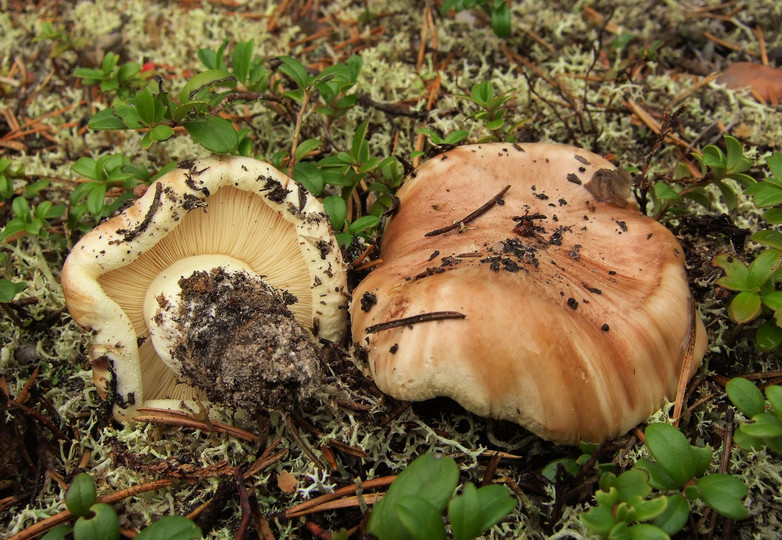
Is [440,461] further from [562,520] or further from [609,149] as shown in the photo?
[609,149]

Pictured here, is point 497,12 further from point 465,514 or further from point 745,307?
point 465,514

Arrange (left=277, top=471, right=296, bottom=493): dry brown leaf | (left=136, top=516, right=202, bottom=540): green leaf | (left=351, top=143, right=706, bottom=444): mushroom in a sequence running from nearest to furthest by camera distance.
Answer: (left=136, top=516, right=202, bottom=540): green leaf, (left=351, top=143, right=706, bottom=444): mushroom, (left=277, top=471, right=296, bottom=493): dry brown leaf

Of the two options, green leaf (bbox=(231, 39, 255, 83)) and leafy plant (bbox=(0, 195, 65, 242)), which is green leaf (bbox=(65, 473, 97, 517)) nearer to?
leafy plant (bbox=(0, 195, 65, 242))

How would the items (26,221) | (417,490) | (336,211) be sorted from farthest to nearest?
Answer: (26,221)
(336,211)
(417,490)

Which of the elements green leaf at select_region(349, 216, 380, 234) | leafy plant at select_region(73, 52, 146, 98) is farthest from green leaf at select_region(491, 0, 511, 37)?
leafy plant at select_region(73, 52, 146, 98)

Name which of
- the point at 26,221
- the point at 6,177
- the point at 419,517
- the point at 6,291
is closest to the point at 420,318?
the point at 419,517

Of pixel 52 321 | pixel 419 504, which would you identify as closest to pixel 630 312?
pixel 419 504
